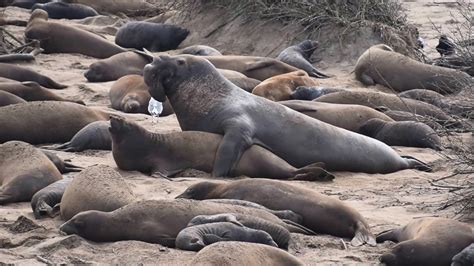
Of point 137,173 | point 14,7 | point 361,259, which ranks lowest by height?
point 14,7

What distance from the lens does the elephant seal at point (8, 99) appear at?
8.72 m

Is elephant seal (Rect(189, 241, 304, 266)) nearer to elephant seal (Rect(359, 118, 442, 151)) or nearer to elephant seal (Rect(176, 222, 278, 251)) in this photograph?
elephant seal (Rect(176, 222, 278, 251))

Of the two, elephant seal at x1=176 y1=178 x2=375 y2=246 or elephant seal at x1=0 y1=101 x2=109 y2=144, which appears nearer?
elephant seal at x1=176 y1=178 x2=375 y2=246

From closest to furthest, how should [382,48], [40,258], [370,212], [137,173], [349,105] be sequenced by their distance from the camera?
[40,258] → [370,212] → [137,173] → [349,105] → [382,48]

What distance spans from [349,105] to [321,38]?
3.24 metres

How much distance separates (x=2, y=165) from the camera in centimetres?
685

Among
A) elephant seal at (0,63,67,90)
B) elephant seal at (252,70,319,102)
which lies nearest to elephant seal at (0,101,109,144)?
elephant seal at (0,63,67,90)

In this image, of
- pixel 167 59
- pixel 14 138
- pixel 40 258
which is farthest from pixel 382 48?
pixel 40 258

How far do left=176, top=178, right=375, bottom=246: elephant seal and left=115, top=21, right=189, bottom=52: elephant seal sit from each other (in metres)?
→ 6.75

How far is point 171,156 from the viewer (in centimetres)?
745

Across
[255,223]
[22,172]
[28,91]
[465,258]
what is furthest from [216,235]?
[28,91]

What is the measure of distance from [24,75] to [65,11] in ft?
16.4

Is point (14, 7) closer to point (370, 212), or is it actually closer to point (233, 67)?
point (233, 67)

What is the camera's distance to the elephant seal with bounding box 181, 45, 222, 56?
11688 mm
